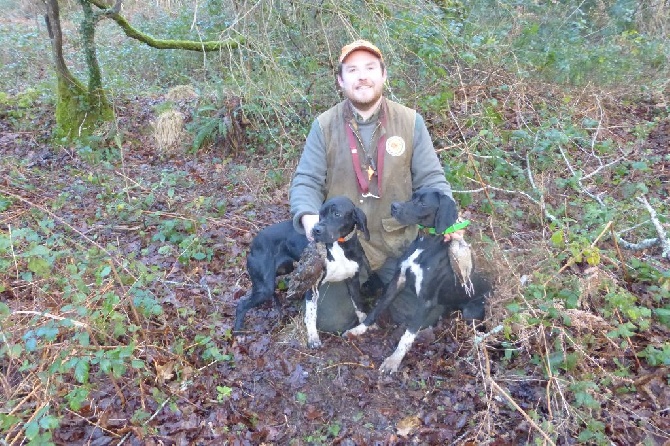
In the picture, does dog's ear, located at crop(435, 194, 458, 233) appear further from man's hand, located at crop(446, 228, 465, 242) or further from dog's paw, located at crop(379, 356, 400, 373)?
dog's paw, located at crop(379, 356, 400, 373)

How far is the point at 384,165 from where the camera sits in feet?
12.4

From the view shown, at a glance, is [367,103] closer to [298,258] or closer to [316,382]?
[298,258]

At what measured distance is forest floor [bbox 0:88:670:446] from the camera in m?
2.85

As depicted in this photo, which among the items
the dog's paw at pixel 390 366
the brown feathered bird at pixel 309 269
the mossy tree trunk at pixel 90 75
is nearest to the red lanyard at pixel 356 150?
the brown feathered bird at pixel 309 269

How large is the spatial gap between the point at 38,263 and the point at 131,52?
957cm

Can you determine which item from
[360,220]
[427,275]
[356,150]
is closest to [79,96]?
[356,150]

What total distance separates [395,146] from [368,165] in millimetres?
245

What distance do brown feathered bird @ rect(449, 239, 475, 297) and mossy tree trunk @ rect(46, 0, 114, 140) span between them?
590 cm

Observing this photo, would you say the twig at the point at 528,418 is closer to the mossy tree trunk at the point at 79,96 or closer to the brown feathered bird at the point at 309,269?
the brown feathered bird at the point at 309,269

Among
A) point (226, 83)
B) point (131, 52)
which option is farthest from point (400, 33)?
point (131, 52)

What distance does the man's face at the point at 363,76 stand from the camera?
11.7 ft

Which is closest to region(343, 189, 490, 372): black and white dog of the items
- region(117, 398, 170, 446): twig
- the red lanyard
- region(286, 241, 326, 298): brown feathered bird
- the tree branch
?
the red lanyard

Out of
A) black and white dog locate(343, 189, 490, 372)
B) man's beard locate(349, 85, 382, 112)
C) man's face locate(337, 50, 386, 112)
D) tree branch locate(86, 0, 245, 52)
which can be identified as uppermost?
tree branch locate(86, 0, 245, 52)

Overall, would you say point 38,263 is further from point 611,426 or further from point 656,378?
point 656,378
